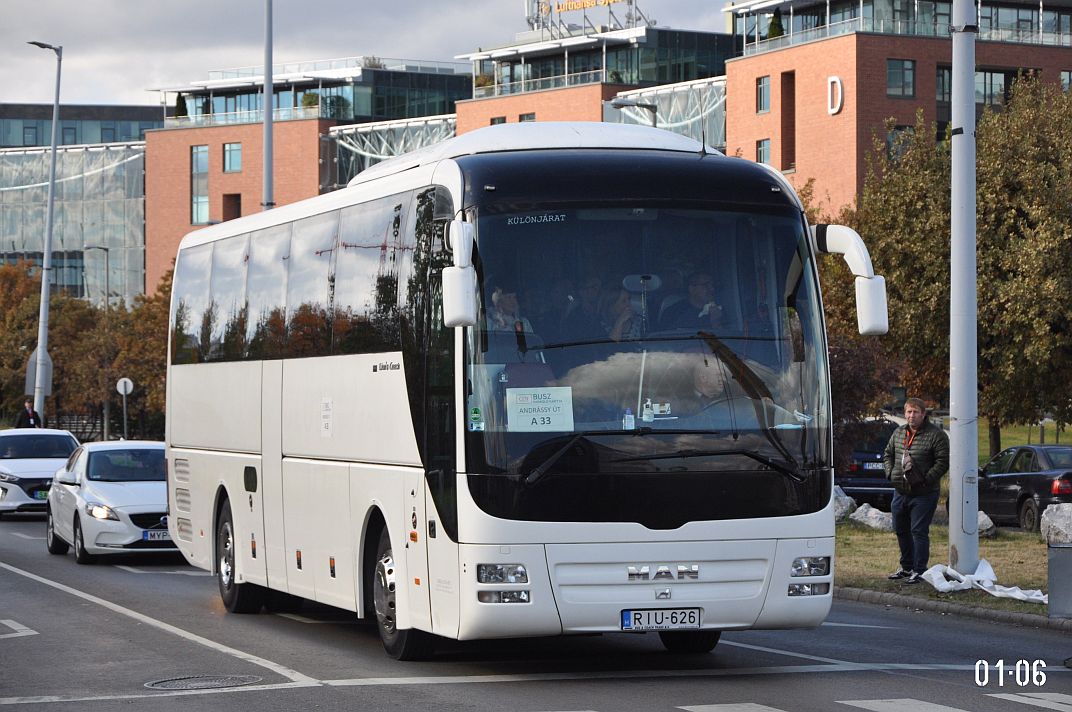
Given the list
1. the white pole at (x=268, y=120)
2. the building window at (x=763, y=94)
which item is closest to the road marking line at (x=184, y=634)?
the white pole at (x=268, y=120)

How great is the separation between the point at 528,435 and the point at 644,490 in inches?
31.8

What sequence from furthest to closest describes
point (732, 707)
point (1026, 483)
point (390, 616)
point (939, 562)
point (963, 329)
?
point (1026, 483) → point (939, 562) → point (963, 329) → point (390, 616) → point (732, 707)

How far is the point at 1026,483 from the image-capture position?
3009 centimetres

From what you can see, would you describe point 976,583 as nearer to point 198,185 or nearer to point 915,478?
point 915,478

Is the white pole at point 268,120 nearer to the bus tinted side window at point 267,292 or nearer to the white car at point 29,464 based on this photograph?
the white car at point 29,464

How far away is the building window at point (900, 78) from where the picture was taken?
71250 mm

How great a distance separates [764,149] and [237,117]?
126 ft

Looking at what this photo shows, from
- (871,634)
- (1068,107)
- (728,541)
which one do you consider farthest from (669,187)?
(1068,107)

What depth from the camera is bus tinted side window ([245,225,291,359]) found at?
15.7 meters

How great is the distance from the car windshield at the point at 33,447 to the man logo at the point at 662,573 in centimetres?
2274

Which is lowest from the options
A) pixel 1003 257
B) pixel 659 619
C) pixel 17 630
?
pixel 17 630

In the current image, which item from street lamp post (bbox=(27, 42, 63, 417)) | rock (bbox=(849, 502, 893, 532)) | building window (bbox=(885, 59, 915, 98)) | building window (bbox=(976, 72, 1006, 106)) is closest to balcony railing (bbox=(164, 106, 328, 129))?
building window (bbox=(885, 59, 915, 98))
